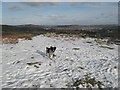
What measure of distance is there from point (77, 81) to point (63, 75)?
121 centimetres

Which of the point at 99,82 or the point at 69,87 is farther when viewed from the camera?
the point at 99,82

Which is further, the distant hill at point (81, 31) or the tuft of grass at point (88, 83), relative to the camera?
the distant hill at point (81, 31)

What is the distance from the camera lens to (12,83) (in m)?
9.00

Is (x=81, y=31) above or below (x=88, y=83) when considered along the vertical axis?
above

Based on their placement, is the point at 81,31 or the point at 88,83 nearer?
the point at 88,83

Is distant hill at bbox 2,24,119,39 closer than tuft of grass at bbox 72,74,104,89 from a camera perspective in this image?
No

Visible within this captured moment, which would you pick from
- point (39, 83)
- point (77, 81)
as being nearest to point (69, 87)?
point (77, 81)

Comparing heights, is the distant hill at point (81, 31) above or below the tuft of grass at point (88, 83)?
above

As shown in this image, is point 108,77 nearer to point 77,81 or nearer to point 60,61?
point 77,81

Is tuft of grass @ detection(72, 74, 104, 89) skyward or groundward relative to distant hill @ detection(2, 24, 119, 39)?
groundward

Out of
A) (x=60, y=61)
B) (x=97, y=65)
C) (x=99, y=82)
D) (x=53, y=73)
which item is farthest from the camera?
(x=60, y=61)

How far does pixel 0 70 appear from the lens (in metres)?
11.3

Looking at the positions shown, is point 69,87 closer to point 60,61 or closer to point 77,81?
point 77,81

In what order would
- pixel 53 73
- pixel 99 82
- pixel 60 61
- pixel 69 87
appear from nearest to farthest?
pixel 69 87, pixel 99 82, pixel 53 73, pixel 60 61
